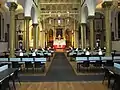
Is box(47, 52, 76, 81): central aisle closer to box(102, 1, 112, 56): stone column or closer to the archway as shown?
box(102, 1, 112, 56): stone column

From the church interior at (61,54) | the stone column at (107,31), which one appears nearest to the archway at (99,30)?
the church interior at (61,54)

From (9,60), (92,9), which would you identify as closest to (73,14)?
(92,9)

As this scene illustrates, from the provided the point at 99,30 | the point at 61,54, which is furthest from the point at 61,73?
the point at 61,54

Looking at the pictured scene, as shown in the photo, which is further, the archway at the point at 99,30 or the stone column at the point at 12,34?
the archway at the point at 99,30

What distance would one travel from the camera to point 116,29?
33094 millimetres

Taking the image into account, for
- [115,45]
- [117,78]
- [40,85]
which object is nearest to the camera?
[117,78]

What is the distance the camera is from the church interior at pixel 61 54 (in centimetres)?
1063

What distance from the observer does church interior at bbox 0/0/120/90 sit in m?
10.6

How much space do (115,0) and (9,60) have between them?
1504 cm

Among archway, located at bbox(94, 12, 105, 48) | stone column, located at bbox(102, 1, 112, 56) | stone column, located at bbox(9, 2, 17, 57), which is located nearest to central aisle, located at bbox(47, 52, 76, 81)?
stone column, located at bbox(102, 1, 112, 56)

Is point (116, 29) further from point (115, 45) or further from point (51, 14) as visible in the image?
point (51, 14)

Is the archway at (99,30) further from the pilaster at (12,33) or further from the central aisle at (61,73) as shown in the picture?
the pilaster at (12,33)

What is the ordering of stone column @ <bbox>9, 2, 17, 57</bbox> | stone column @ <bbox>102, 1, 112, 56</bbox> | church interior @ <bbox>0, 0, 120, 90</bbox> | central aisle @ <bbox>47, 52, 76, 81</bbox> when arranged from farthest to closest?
1. stone column @ <bbox>9, 2, 17, 57</bbox>
2. stone column @ <bbox>102, 1, 112, 56</bbox>
3. central aisle @ <bbox>47, 52, 76, 81</bbox>
4. church interior @ <bbox>0, 0, 120, 90</bbox>

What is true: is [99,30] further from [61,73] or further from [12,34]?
[61,73]
